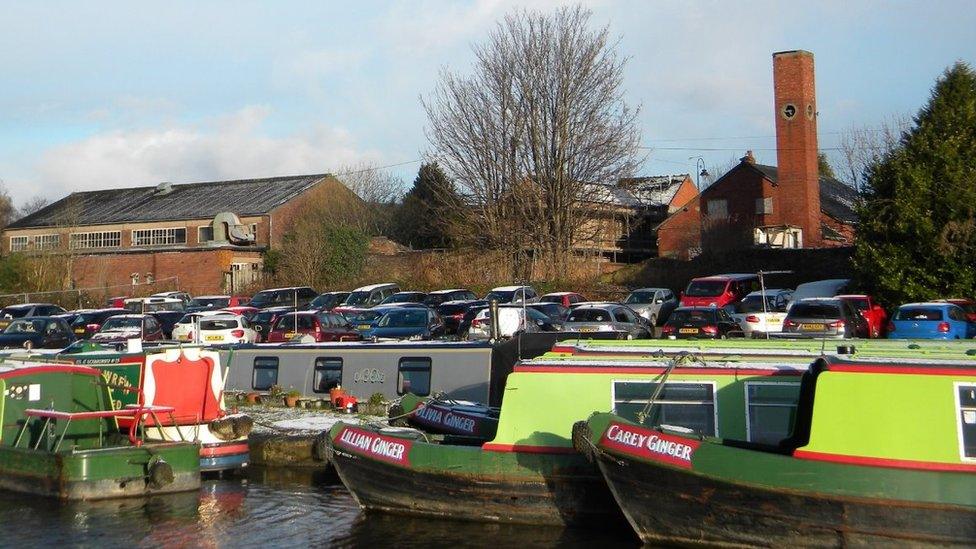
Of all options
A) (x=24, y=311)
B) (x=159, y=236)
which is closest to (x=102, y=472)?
(x=24, y=311)

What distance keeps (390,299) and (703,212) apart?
20148 millimetres

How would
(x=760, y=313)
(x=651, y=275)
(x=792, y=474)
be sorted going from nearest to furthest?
(x=792, y=474), (x=760, y=313), (x=651, y=275)

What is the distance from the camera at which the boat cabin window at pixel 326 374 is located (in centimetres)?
2202

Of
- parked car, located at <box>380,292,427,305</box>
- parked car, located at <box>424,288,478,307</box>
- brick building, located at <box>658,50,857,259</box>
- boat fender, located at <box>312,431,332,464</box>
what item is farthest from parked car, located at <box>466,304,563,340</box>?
brick building, located at <box>658,50,857,259</box>

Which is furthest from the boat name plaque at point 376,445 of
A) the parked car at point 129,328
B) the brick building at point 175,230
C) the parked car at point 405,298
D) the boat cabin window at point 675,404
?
the brick building at point 175,230

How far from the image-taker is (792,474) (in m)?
12.2

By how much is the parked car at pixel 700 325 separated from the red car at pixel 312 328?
860cm

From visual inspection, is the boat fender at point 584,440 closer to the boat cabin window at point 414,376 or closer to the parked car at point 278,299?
the boat cabin window at point 414,376

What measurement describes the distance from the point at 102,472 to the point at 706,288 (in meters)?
26.5

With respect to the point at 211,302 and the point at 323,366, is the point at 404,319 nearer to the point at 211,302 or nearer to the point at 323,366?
the point at 323,366

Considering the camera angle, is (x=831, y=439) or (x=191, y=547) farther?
(x=191, y=547)

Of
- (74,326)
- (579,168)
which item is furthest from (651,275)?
(74,326)

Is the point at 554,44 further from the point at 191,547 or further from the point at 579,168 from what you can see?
the point at 191,547

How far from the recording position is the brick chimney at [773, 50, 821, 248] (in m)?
49.3
